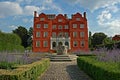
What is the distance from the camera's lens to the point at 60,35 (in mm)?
54406

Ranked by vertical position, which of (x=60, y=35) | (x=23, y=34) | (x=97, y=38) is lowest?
(x=60, y=35)

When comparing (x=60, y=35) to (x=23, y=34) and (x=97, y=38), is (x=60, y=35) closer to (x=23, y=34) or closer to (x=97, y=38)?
(x=23, y=34)

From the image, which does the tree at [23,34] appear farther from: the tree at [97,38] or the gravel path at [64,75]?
the gravel path at [64,75]

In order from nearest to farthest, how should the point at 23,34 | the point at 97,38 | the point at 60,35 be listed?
the point at 60,35 < the point at 23,34 < the point at 97,38

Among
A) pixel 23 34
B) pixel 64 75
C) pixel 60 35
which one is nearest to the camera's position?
pixel 64 75

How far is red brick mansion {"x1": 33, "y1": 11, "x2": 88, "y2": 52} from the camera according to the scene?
172 feet

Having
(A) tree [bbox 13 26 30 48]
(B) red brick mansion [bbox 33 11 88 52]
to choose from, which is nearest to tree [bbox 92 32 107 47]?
(A) tree [bbox 13 26 30 48]

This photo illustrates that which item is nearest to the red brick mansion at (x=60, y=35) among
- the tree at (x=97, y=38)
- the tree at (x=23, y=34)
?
the tree at (x=23, y=34)

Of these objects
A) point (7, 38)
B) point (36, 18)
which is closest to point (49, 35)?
point (36, 18)

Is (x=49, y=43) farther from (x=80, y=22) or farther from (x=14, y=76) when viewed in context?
(x=14, y=76)

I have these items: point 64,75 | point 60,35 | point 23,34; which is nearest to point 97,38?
point 23,34

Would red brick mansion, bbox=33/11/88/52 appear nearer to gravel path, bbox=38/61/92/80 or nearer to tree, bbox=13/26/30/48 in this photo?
tree, bbox=13/26/30/48

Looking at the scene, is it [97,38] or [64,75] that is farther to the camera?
[97,38]

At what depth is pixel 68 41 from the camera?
52.5 meters
